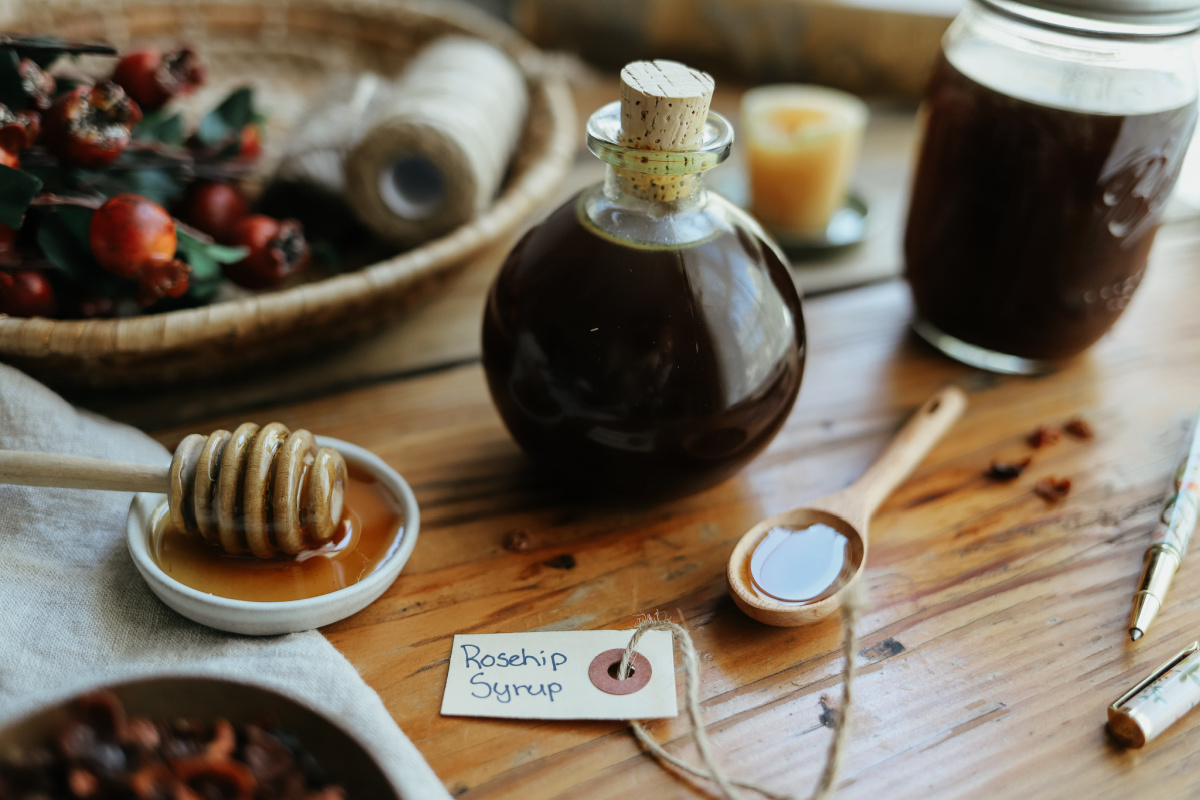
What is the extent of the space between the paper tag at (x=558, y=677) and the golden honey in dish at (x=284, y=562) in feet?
0.29

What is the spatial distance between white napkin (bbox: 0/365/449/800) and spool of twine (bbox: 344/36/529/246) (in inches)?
14.5

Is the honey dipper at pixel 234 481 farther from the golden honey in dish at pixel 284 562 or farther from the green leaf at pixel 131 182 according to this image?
the green leaf at pixel 131 182

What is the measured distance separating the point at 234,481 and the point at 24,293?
298 mm

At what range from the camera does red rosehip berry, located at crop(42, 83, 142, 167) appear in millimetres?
703

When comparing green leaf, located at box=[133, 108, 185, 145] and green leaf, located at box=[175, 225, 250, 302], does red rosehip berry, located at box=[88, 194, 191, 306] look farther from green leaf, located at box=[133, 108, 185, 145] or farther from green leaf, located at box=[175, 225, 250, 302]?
green leaf, located at box=[133, 108, 185, 145]

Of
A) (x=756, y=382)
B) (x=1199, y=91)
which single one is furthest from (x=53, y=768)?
(x=1199, y=91)

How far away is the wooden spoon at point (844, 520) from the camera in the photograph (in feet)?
2.01

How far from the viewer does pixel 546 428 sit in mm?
645

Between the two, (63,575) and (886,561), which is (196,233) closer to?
(63,575)

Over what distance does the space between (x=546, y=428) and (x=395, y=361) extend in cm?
31

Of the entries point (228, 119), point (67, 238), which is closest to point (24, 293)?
point (67, 238)

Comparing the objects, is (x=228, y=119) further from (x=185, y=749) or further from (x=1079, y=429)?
(x=1079, y=429)

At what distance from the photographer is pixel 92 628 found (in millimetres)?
568

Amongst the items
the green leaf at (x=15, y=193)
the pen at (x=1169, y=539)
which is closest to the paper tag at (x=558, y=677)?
the pen at (x=1169, y=539)
